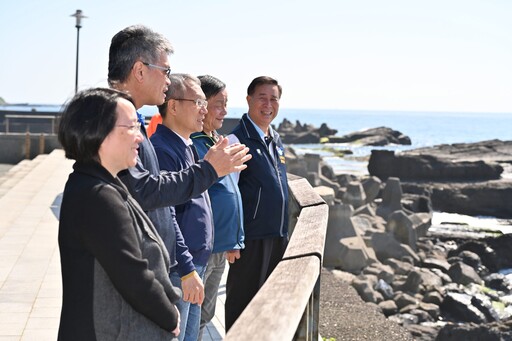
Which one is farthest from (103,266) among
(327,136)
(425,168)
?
(327,136)

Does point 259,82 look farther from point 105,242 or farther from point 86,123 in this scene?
point 105,242

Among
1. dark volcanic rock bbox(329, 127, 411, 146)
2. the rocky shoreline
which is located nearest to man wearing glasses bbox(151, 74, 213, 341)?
the rocky shoreline

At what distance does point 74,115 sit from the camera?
99.1 inches

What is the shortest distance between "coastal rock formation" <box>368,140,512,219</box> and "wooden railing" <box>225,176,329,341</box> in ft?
108

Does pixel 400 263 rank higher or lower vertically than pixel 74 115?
lower

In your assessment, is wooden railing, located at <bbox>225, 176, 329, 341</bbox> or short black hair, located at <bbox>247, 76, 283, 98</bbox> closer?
wooden railing, located at <bbox>225, 176, 329, 341</bbox>

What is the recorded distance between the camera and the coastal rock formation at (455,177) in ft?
120

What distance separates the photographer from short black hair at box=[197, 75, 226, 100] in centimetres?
443

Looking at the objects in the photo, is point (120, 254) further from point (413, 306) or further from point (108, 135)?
point (413, 306)

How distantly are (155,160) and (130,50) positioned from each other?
0.48m

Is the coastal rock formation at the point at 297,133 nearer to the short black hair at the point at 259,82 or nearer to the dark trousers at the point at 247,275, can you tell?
the short black hair at the point at 259,82

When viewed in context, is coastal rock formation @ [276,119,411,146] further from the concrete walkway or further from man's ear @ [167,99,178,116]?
man's ear @ [167,99,178,116]

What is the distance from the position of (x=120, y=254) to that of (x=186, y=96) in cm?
146

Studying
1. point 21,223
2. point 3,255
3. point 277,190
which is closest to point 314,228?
point 277,190
